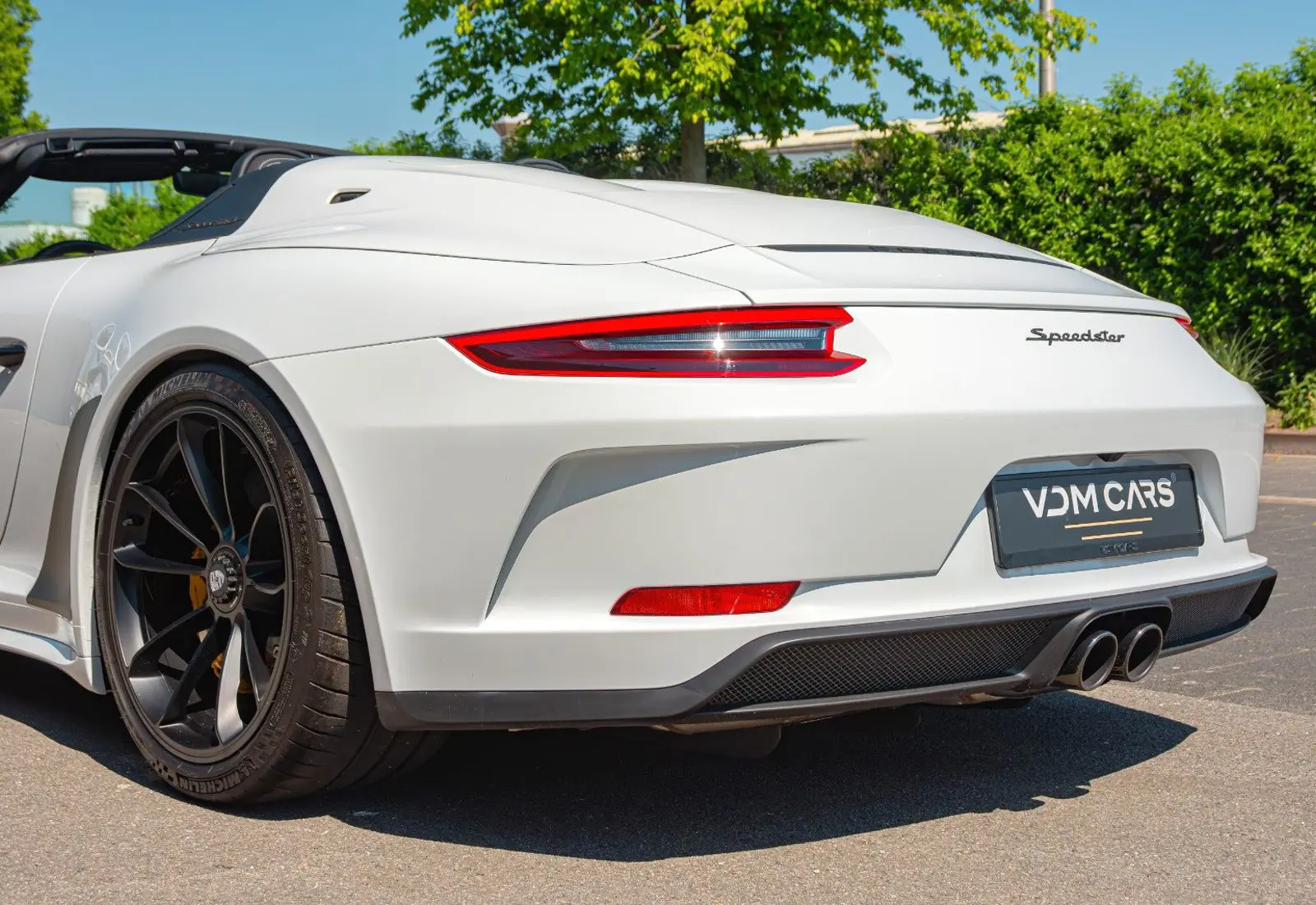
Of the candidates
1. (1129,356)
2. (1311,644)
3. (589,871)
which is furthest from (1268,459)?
(589,871)

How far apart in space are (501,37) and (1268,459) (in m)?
8.88

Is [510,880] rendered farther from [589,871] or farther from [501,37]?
[501,37]

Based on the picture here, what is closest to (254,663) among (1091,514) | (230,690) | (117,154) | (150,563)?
(230,690)

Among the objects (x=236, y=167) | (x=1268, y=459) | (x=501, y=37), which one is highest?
(x=501, y=37)

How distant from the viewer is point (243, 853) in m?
2.72

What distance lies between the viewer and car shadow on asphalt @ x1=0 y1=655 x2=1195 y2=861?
2852 mm

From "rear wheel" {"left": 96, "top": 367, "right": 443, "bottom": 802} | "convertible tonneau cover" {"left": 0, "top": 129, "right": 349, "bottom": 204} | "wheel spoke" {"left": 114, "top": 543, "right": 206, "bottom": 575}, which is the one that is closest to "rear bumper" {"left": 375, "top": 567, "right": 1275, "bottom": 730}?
"rear wheel" {"left": 96, "top": 367, "right": 443, "bottom": 802}

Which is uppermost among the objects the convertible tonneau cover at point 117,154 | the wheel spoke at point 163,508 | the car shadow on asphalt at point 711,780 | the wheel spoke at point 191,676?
the convertible tonneau cover at point 117,154

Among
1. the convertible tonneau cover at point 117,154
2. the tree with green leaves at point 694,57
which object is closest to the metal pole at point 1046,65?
the tree with green leaves at point 694,57

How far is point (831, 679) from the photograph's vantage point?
2.51 metres

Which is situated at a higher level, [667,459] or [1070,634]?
[667,459]

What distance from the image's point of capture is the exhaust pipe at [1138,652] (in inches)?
109

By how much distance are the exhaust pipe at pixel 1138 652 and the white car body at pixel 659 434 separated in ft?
0.25

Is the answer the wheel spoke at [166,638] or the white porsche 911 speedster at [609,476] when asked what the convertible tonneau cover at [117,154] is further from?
the wheel spoke at [166,638]
